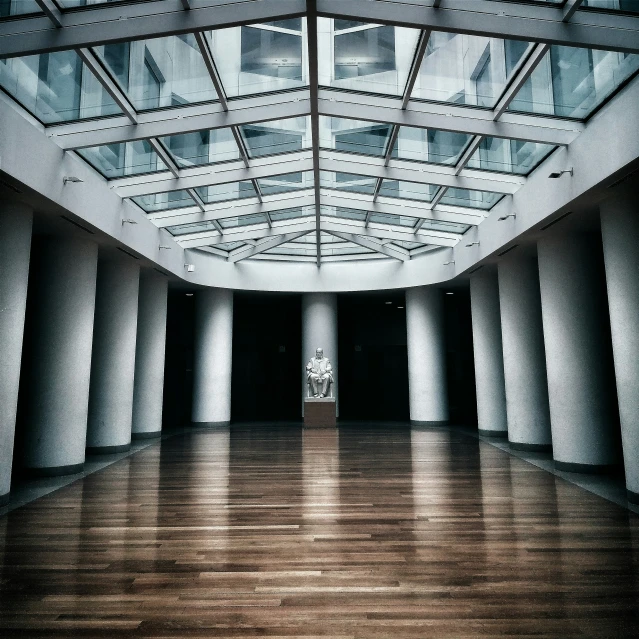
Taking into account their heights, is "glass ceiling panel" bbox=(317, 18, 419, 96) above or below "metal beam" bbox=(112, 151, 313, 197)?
above

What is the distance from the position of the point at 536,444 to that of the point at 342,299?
39.5 ft

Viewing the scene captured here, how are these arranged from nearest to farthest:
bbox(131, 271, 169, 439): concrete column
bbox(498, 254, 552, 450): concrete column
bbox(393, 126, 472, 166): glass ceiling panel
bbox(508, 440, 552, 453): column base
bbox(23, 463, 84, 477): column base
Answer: bbox(23, 463, 84, 477): column base → bbox(393, 126, 472, 166): glass ceiling panel → bbox(508, 440, 552, 453): column base → bbox(498, 254, 552, 450): concrete column → bbox(131, 271, 169, 439): concrete column

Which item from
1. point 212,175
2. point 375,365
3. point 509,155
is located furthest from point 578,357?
point 375,365

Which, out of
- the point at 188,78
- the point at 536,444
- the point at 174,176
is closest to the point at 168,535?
the point at 188,78

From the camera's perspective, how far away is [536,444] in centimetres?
1151

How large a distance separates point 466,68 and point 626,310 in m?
4.27

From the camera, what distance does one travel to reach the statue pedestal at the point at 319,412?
1686 cm

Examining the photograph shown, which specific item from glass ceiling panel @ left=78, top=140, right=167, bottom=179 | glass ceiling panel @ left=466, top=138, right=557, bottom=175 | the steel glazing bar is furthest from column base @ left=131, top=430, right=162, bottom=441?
the steel glazing bar

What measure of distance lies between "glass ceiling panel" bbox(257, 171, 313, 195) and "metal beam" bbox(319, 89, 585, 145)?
314 centimetres

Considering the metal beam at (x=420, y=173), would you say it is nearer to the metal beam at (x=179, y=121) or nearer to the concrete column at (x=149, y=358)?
the metal beam at (x=179, y=121)

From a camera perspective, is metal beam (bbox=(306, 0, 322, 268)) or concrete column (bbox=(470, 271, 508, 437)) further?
concrete column (bbox=(470, 271, 508, 437))

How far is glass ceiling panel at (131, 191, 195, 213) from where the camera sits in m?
11.5

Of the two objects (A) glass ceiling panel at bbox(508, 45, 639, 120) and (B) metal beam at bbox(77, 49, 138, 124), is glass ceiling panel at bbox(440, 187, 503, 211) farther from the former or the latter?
(B) metal beam at bbox(77, 49, 138, 124)

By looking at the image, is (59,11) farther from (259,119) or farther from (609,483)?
(609,483)
